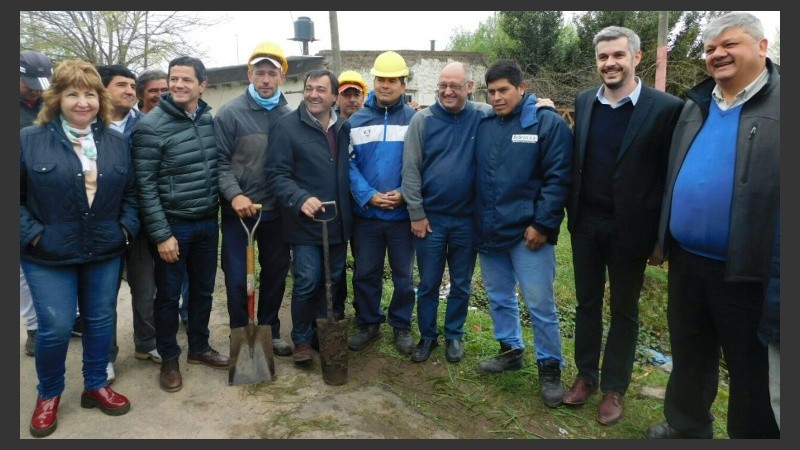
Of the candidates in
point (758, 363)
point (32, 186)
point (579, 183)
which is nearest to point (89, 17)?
point (32, 186)

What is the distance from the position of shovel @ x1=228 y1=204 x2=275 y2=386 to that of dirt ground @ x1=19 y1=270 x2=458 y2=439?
7 cm

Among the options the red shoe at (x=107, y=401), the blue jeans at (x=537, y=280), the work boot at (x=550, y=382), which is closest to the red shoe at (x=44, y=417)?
the red shoe at (x=107, y=401)

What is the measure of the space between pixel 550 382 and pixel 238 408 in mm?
2053

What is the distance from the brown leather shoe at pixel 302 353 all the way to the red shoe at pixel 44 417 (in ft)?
4.77

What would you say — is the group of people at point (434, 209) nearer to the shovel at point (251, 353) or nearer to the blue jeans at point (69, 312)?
the blue jeans at point (69, 312)

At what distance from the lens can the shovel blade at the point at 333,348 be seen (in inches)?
138

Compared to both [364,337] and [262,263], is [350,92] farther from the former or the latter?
[364,337]

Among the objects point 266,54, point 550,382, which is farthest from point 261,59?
point 550,382

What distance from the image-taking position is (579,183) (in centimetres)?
322

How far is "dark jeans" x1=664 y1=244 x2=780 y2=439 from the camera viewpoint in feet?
8.52

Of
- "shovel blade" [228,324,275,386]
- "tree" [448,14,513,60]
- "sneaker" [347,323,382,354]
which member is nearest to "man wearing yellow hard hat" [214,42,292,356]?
"shovel blade" [228,324,275,386]

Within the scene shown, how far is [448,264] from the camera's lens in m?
3.83

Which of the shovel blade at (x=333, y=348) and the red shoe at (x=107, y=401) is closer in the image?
the red shoe at (x=107, y=401)

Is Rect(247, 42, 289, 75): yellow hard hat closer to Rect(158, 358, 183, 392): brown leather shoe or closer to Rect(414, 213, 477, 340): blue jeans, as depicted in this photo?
Rect(414, 213, 477, 340): blue jeans
